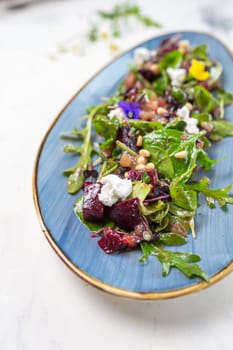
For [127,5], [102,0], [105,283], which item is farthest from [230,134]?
[102,0]

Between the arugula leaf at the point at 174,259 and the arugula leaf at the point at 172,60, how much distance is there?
118cm

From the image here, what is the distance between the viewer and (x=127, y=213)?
1789 mm

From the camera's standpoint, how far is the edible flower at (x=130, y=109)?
220 centimetres

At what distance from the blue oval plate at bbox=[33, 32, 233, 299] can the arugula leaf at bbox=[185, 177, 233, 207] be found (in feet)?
0.12

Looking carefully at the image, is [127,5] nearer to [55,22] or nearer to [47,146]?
[55,22]

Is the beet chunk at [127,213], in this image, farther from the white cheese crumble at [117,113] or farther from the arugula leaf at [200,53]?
the arugula leaf at [200,53]

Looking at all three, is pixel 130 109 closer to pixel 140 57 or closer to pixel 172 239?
pixel 140 57

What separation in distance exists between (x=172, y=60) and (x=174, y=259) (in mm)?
1282

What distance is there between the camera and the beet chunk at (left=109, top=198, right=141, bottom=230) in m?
1.79

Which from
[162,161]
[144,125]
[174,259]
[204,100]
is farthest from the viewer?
[204,100]

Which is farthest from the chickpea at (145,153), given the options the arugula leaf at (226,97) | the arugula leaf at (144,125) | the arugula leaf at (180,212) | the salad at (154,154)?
the arugula leaf at (226,97)

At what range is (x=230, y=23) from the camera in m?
3.23

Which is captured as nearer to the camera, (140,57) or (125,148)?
(125,148)

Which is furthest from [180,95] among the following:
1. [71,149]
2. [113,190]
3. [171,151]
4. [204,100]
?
[113,190]
